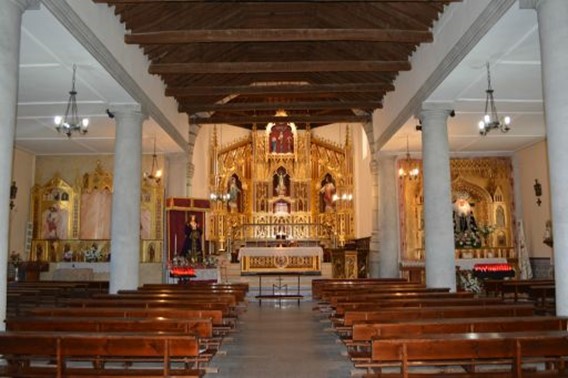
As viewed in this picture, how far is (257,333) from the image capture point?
383 inches

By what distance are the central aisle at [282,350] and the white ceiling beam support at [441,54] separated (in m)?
5.31

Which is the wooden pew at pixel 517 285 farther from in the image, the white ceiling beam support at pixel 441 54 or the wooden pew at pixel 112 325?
the wooden pew at pixel 112 325

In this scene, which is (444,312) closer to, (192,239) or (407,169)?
(192,239)

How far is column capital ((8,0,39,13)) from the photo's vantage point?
6.56 metres

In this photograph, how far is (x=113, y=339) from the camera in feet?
15.4

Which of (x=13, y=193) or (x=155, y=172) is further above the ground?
(x=155, y=172)

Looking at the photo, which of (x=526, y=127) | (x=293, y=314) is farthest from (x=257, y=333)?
(x=526, y=127)

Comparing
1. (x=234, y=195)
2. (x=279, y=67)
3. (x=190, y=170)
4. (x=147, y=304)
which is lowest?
(x=147, y=304)

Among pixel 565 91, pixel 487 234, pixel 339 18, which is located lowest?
pixel 487 234

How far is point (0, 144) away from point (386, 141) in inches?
470

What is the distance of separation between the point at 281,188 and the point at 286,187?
1.14ft

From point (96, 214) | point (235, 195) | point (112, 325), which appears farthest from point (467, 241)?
point (112, 325)

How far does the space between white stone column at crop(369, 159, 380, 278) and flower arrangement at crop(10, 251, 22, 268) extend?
11.0 m

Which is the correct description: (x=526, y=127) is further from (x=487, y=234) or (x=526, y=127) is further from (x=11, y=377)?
(x=11, y=377)
